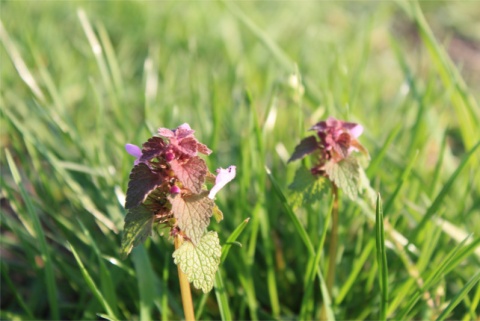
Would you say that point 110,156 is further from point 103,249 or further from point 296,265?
point 296,265

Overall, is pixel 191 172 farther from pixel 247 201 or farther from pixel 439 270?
pixel 247 201

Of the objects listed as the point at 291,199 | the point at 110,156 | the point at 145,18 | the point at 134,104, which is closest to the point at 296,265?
the point at 291,199

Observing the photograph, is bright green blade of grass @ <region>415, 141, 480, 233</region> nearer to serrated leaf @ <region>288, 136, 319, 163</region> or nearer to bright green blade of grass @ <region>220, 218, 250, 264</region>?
serrated leaf @ <region>288, 136, 319, 163</region>

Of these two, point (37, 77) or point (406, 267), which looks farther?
point (37, 77)

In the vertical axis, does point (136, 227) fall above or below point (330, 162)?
below

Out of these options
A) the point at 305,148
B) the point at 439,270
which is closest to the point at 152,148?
the point at 305,148

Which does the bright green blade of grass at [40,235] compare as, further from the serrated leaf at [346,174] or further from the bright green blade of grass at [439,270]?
the bright green blade of grass at [439,270]
